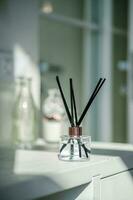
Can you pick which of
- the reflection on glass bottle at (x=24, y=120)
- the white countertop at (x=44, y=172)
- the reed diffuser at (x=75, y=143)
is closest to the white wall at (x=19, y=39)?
the reflection on glass bottle at (x=24, y=120)

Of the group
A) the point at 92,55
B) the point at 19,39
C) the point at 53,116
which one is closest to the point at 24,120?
the point at 53,116

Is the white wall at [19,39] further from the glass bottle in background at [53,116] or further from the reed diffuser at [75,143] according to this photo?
the reed diffuser at [75,143]

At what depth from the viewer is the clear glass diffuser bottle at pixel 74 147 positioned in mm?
1234

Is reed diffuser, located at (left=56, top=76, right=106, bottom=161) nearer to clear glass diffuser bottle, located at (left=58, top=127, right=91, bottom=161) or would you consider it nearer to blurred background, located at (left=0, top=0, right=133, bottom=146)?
clear glass diffuser bottle, located at (left=58, top=127, right=91, bottom=161)

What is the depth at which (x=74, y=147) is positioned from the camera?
4.11 ft

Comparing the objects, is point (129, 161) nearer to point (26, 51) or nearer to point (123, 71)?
point (26, 51)

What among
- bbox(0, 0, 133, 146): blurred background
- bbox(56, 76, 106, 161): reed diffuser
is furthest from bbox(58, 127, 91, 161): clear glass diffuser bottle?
bbox(0, 0, 133, 146): blurred background

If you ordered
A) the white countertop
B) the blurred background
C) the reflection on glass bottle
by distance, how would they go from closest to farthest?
the white countertop
the reflection on glass bottle
the blurred background

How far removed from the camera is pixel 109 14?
14.2 feet

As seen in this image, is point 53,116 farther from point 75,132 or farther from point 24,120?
point 75,132

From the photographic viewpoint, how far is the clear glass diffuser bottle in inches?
48.6

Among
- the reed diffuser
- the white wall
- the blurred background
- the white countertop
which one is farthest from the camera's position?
the blurred background

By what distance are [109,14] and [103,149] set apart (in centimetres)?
298

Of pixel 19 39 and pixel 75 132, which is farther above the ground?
pixel 19 39
